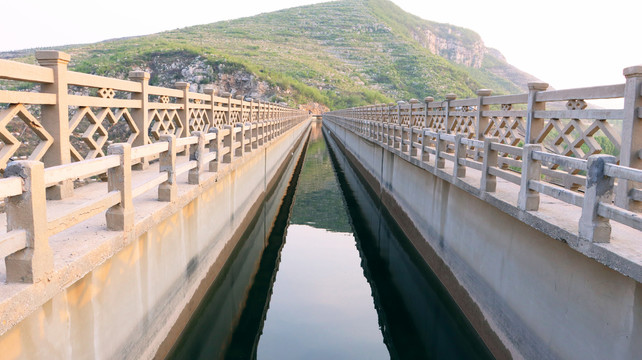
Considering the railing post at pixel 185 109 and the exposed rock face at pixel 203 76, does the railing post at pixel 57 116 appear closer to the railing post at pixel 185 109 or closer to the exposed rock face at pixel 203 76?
the railing post at pixel 185 109

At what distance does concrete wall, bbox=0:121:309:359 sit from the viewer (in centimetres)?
397

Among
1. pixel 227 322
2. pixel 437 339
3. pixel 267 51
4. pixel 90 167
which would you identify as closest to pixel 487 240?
pixel 437 339

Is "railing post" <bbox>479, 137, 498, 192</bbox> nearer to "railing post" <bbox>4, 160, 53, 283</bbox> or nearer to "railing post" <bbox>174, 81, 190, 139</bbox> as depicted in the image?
"railing post" <bbox>4, 160, 53, 283</bbox>

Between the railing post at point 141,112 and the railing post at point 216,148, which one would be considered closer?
the railing post at point 141,112

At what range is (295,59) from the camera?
132375mm

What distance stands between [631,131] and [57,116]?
22.4 ft

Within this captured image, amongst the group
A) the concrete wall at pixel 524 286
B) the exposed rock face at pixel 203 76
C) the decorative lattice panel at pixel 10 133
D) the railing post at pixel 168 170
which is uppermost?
the exposed rock face at pixel 203 76

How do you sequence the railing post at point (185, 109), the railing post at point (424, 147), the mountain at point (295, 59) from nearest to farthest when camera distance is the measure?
the railing post at point (185, 109) < the railing post at point (424, 147) < the mountain at point (295, 59)

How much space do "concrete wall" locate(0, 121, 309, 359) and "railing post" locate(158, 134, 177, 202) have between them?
264 mm

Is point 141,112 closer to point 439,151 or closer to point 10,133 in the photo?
point 10,133

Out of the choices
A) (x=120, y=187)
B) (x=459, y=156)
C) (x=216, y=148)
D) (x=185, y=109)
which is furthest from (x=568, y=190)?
(x=185, y=109)

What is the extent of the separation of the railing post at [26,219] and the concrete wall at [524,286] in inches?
195

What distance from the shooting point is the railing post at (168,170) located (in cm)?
677

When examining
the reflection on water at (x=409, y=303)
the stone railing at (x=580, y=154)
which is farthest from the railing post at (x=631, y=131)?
the reflection on water at (x=409, y=303)
